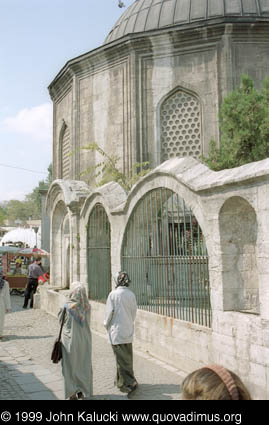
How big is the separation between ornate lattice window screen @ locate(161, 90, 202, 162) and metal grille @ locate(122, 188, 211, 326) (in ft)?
25.3

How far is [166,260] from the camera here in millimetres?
7566

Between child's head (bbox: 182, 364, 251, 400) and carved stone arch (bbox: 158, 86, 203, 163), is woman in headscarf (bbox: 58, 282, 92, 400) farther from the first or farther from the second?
carved stone arch (bbox: 158, 86, 203, 163)

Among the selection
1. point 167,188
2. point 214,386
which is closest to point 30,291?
point 167,188

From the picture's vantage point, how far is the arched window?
1992 centimetres

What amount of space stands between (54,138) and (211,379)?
67.5ft

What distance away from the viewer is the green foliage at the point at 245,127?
432 inches

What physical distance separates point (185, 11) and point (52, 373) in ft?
49.7

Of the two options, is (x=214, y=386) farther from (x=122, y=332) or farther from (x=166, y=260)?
(x=166, y=260)

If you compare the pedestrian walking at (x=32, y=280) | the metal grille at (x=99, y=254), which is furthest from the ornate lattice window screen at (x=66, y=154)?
the metal grille at (x=99, y=254)

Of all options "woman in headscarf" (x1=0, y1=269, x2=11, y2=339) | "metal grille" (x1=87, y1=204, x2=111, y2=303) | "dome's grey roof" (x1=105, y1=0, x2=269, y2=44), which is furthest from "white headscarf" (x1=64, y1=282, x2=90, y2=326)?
"dome's grey roof" (x1=105, y1=0, x2=269, y2=44)

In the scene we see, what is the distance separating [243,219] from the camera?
598cm

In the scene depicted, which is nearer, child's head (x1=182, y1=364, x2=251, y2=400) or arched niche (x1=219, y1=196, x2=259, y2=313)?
child's head (x1=182, y1=364, x2=251, y2=400)
